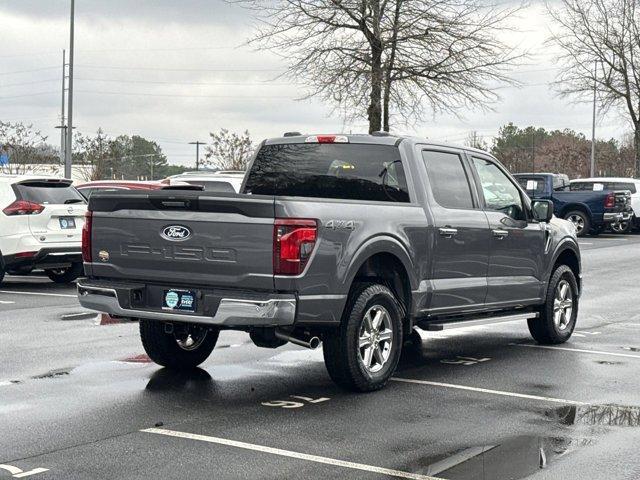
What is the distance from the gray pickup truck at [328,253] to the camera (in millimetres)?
7484

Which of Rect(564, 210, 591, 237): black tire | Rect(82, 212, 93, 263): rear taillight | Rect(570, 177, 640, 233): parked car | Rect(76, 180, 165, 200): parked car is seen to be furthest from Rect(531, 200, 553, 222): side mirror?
Rect(570, 177, 640, 233): parked car

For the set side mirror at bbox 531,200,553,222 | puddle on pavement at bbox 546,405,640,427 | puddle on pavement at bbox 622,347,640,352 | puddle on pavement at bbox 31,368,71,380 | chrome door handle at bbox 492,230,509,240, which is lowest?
puddle on pavement at bbox 622,347,640,352

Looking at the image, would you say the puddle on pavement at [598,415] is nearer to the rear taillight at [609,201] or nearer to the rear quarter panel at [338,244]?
the rear quarter panel at [338,244]

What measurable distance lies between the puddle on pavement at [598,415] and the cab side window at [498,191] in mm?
2658

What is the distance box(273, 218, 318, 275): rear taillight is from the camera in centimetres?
741

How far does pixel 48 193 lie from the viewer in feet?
52.6

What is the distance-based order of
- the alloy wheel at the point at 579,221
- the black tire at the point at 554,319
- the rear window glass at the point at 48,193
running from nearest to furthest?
the black tire at the point at 554,319 < the rear window glass at the point at 48,193 < the alloy wheel at the point at 579,221

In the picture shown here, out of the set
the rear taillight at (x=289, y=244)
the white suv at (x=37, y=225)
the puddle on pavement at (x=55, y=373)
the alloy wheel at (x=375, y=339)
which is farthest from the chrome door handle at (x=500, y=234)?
the white suv at (x=37, y=225)

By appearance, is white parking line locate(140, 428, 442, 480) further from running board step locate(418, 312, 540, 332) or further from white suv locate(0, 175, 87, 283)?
white suv locate(0, 175, 87, 283)

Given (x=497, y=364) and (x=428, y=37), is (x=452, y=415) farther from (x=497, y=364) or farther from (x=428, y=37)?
(x=428, y=37)

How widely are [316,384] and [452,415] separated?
1.49 metres

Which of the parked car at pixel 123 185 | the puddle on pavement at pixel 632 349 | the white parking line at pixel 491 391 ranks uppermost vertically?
the parked car at pixel 123 185

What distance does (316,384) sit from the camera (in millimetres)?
8562

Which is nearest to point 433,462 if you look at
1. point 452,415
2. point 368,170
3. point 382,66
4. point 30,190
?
point 452,415
